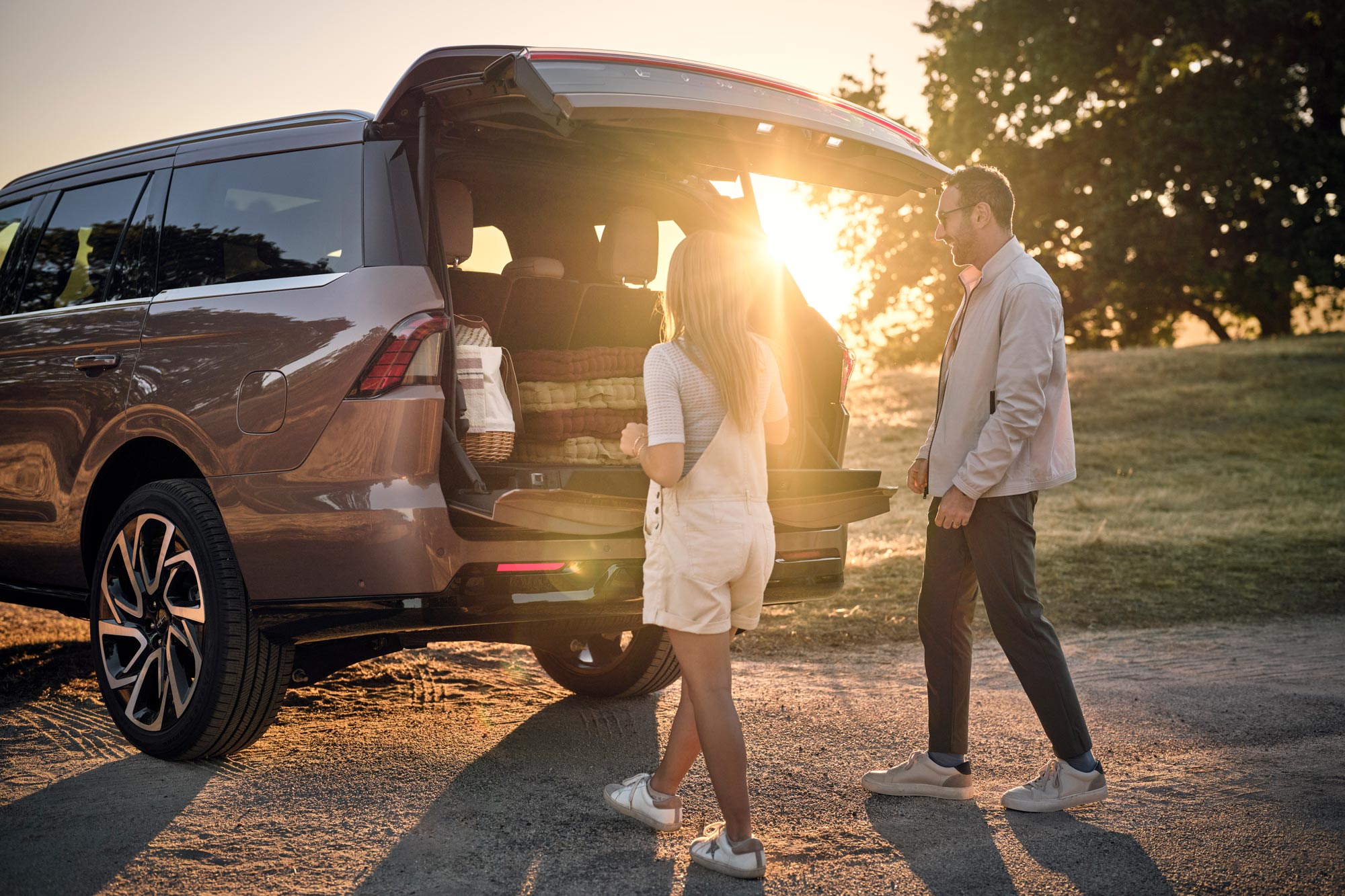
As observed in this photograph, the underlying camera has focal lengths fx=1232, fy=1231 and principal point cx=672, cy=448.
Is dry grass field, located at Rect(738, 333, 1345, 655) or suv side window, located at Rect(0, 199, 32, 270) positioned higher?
suv side window, located at Rect(0, 199, 32, 270)

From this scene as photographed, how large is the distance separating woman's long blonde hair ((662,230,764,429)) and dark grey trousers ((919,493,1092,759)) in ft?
3.35

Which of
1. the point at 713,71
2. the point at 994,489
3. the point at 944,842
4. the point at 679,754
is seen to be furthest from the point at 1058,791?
the point at 713,71

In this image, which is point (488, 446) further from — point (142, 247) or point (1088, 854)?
point (1088, 854)

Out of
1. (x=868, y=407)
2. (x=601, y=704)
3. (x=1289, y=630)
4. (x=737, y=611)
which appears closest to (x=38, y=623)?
(x=601, y=704)

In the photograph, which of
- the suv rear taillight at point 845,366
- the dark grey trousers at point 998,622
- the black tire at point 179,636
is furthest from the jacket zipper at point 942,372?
the black tire at point 179,636

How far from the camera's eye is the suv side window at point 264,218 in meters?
3.95

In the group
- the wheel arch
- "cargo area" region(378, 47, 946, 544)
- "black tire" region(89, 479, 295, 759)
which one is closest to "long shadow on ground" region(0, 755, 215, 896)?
"black tire" region(89, 479, 295, 759)

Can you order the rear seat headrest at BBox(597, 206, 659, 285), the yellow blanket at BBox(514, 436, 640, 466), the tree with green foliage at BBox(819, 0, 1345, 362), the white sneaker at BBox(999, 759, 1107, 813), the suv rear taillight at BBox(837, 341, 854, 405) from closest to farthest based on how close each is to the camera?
Result: the white sneaker at BBox(999, 759, 1107, 813) < the yellow blanket at BBox(514, 436, 640, 466) < the suv rear taillight at BBox(837, 341, 854, 405) < the rear seat headrest at BBox(597, 206, 659, 285) < the tree with green foliage at BBox(819, 0, 1345, 362)

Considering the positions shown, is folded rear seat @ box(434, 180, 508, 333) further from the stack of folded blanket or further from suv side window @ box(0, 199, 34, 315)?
suv side window @ box(0, 199, 34, 315)

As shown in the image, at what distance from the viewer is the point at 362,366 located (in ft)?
12.0

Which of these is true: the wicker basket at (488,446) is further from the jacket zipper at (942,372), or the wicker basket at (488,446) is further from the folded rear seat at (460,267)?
the jacket zipper at (942,372)

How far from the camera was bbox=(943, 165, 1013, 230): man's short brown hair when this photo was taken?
4070 millimetres

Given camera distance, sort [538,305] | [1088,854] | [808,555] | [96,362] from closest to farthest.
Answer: [1088,854] < [808,555] < [96,362] < [538,305]

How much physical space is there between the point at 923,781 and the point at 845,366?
159 centimetres
